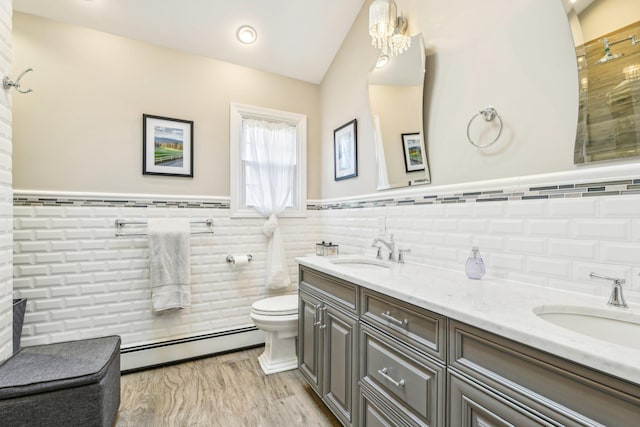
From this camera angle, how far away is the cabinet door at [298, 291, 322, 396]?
173cm

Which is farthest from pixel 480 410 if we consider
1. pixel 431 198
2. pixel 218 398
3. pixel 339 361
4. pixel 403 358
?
pixel 218 398

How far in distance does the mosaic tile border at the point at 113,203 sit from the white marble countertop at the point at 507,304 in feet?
4.51

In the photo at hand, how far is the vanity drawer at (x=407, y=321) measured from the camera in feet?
3.19

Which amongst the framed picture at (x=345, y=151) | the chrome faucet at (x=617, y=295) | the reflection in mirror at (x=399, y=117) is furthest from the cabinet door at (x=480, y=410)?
the framed picture at (x=345, y=151)

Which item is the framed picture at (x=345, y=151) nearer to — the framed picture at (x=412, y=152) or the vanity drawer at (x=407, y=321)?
the framed picture at (x=412, y=152)

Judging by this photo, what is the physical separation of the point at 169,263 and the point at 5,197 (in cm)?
104

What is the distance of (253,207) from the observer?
2678mm

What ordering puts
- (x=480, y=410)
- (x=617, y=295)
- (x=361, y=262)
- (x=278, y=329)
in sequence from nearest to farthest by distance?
(x=480, y=410) < (x=617, y=295) < (x=361, y=262) < (x=278, y=329)

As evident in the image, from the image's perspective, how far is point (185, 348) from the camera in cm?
238

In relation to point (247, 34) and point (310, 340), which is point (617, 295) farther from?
point (247, 34)

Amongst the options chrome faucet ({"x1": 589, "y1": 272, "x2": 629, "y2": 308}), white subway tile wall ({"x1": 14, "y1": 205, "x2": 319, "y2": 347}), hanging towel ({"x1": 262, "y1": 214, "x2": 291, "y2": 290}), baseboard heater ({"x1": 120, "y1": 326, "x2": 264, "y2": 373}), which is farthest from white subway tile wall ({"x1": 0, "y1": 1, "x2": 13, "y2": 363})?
chrome faucet ({"x1": 589, "y1": 272, "x2": 629, "y2": 308})

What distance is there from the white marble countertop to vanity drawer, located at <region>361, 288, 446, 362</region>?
0.04m

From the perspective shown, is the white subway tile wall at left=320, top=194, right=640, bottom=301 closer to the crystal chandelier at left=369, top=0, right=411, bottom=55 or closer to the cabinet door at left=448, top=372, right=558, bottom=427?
the cabinet door at left=448, top=372, right=558, bottom=427

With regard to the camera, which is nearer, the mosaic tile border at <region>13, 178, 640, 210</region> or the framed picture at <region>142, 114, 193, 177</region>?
the mosaic tile border at <region>13, 178, 640, 210</region>
